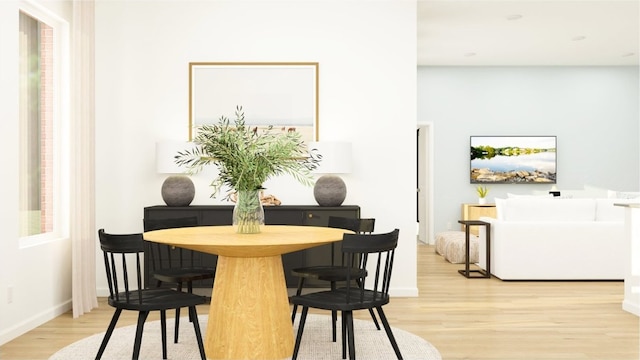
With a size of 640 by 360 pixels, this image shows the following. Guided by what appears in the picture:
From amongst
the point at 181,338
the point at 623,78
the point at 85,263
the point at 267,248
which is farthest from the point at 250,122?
the point at 623,78

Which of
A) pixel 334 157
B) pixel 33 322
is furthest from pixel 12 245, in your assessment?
pixel 334 157

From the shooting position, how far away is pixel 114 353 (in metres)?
3.77

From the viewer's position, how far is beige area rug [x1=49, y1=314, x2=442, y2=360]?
3695 mm

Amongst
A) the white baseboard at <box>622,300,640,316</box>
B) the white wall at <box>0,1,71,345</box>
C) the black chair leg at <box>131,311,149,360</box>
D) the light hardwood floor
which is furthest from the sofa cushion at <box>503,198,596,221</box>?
the white wall at <box>0,1,71,345</box>

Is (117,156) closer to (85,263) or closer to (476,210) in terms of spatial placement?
(85,263)

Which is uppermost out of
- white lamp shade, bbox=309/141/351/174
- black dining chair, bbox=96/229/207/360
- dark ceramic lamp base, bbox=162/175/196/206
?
white lamp shade, bbox=309/141/351/174

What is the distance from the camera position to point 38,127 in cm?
483

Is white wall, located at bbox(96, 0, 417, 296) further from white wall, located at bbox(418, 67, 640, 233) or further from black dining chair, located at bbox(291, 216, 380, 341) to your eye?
white wall, located at bbox(418, 67, 640, 233)

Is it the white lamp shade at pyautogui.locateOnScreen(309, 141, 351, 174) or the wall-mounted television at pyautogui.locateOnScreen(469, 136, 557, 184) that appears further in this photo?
the wall-mounted television at pyautogui.locateOnScreen(469, 136, 557, 184)

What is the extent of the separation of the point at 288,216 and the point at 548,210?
9.92ft

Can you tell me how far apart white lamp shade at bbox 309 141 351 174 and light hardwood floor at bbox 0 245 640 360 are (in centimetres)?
129

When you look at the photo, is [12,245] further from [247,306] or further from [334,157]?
[334,157]

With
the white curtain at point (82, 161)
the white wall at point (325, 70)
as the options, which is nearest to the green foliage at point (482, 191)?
the white wall at point (325, 70)

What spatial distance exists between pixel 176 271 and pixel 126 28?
2.66 metres
